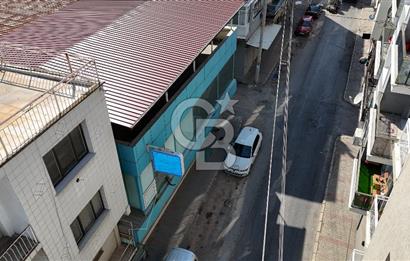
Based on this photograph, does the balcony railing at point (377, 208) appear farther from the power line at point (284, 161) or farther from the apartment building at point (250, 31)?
the apartment building at point (250, 31)

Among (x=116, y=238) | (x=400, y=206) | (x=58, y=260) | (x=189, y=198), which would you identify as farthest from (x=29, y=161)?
(x=189, y=198)

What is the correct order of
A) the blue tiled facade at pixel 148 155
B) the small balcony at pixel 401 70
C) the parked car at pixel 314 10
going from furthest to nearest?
the parked car at pixel 314 10 → the blue tiled facade at pixel 148 155 → the small balcony at pixel 401 70

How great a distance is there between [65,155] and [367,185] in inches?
637

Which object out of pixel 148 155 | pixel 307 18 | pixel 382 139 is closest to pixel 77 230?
pixel 148 155

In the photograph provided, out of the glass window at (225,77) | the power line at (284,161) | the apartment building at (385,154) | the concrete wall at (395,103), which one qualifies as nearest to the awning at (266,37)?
the power line at (284,161)

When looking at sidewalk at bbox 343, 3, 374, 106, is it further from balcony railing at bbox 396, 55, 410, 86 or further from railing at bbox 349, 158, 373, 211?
balcony railing at bbox 396, 55, 410, 86

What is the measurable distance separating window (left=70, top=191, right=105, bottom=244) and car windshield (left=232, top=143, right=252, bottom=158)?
41.5ft

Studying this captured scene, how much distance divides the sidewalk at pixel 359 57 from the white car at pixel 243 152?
11.6m

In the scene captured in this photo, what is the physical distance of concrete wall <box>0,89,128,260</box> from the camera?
12172 mm

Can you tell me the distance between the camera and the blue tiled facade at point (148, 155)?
1788 cm

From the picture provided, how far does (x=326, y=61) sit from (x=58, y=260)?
34.7 m

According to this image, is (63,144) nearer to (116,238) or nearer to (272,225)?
(116,238)

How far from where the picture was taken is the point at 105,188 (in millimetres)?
16844

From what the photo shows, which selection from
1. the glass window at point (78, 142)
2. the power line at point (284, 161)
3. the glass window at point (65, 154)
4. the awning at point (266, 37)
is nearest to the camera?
the glass window at point (65, 154)
